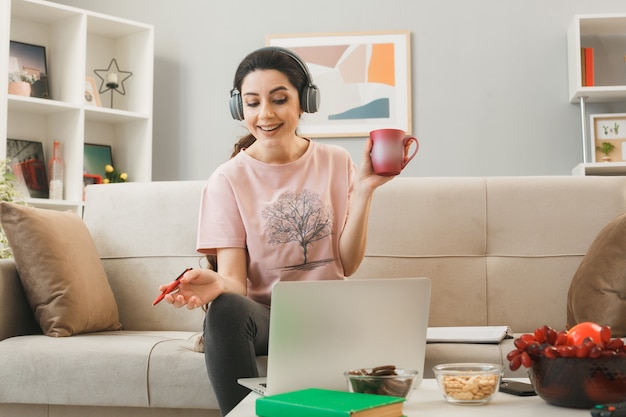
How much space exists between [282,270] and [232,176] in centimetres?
27

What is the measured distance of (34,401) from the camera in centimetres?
191

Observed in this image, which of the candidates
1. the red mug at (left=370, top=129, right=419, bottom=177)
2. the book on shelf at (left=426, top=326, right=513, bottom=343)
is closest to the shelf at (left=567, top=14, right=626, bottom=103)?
the book on shelf at (left=426, top=326, right=513, bottom=343)

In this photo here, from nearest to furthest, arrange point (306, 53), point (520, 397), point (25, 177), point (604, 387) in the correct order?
point (604, 387) → point (520, 397) → point (25, 177) → point (306, 53)

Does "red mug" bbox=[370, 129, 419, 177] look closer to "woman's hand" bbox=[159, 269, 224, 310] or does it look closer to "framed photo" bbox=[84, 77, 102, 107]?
"woman's hand" bbox=[159, 269, 224, 310]

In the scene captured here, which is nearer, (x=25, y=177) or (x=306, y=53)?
(x=25, y=177)

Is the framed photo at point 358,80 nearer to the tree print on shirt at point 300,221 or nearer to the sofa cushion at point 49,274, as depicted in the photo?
the sofa cushion at point 49,274

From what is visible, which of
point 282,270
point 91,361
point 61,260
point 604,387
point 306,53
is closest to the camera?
point 604,387

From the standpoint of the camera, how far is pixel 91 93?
157 inches

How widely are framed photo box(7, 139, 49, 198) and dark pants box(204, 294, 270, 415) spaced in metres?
2.58

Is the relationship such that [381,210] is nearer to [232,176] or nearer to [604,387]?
[232,176]

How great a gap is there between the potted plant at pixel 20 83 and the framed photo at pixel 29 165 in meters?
0.25

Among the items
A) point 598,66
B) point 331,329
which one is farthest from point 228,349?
point 598,66

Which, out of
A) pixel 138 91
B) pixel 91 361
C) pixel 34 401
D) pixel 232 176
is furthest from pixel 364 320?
pixel 138 91

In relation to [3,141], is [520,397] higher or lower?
lower
